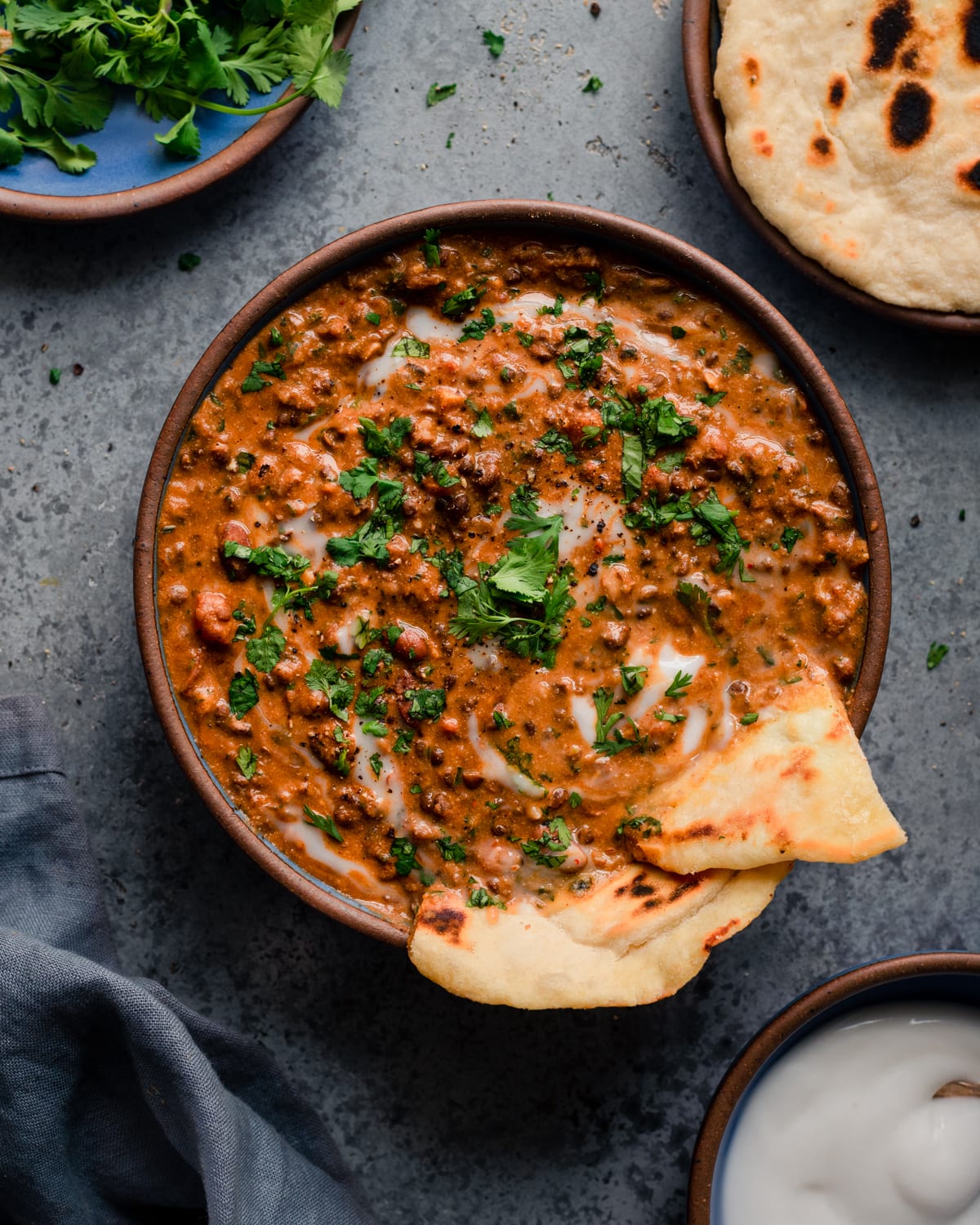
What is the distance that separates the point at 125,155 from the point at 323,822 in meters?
2.20

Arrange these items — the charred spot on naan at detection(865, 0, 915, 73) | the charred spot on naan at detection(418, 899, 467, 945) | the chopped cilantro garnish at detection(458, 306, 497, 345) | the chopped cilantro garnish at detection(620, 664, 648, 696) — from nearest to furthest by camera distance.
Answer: the charred spot on naan at detection(418, 899, 467, 945) → the chopped cilantro garnish at detection(620, 664, 648, 696) → the chopped cilantro garnish at detection(458, 306, 497, 345) → the charred spot on naan at detection(865, 0, 915, 73)

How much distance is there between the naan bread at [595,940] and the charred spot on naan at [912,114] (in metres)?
2.27

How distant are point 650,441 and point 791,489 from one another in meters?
0.44

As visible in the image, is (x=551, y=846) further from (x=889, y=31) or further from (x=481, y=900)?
(x=889, y=31)

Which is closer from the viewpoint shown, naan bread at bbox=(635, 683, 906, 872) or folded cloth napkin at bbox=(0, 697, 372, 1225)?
naan bread at bbox=(635, 683, 906, 872)

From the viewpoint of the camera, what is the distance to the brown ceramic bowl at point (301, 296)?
3043 millimetres

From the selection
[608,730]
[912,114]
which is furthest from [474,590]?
[912,114]

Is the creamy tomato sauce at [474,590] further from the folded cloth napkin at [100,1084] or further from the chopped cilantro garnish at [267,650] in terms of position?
the folded cloth napkin at [100,1084]

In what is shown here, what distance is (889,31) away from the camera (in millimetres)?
3346

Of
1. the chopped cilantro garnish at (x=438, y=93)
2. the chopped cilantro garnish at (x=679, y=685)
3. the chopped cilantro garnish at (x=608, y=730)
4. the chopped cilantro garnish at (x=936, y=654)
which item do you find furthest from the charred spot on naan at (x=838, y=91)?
the chopped cilantro garnish at (x=608, y=730)

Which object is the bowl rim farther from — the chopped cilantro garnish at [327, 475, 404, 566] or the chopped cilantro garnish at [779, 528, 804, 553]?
the chopped cilantro garnish at [327, 475, 404, 566]

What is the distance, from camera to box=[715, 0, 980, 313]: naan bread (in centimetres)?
332

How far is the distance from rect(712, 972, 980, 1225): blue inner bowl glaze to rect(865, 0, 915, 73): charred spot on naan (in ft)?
9.09

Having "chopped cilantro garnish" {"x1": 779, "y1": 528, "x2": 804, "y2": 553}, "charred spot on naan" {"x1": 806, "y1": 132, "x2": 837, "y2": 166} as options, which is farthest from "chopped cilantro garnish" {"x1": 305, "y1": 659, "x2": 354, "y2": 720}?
"charred spot on naan" {"x1": 806, "y1": 132, "x2": 837, "y2": 166}
